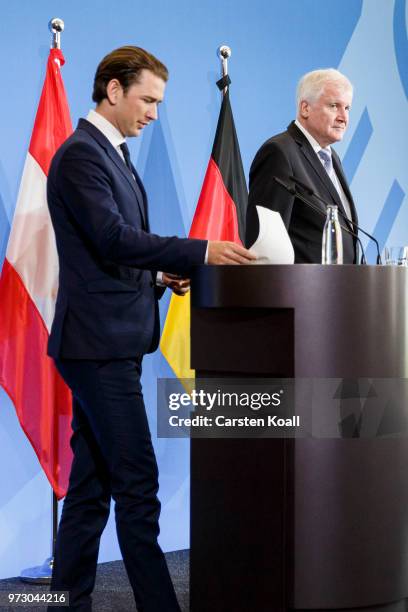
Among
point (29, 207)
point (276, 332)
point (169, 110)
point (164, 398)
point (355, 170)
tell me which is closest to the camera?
point (276, 332)

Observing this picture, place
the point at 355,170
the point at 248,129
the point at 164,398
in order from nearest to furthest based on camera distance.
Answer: the point at 164,398 → the point at 248,129 → the point at 355,170

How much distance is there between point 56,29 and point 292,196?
3.64 ft

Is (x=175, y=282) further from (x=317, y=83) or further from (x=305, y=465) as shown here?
(x=317, y=83)

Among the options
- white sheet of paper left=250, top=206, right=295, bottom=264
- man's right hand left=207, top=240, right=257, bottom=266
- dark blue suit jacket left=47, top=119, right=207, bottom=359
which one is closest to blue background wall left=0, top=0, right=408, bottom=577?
dark blue suit jacket left=47, top=119, right=207, bottom=359

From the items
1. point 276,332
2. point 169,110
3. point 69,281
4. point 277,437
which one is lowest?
point 277,437

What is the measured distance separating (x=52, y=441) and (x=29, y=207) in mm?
825

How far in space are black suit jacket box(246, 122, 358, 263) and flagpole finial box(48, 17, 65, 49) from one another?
2.80ft

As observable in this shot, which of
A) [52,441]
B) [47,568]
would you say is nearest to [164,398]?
[52,441]

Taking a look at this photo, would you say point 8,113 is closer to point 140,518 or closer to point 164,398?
point 164,398

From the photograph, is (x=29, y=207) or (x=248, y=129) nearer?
(x=29, y=207)

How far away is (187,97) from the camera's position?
3.98m

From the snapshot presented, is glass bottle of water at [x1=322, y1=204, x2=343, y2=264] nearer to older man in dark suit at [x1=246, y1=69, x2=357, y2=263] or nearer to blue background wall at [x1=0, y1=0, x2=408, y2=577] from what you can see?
older man in dark suit at [x1=246, y1=69, x2=357, y2=263]

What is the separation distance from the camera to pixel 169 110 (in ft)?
12.9

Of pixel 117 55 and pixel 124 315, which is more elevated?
pixel 117 55
